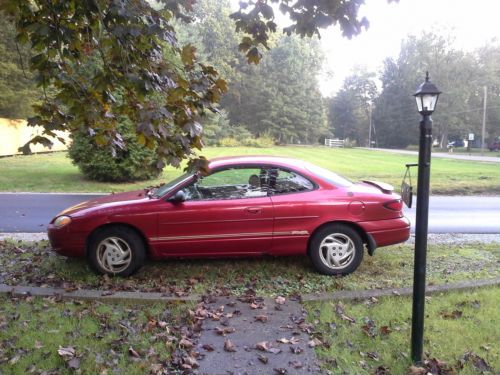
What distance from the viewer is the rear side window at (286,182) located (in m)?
5.86

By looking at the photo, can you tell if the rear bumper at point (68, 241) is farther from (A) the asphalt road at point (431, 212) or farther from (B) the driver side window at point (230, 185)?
(A) the asphalt road at point (431, 212)

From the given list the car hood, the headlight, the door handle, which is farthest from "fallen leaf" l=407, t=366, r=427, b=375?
the headlight

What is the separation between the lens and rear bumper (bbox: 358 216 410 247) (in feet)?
19.0

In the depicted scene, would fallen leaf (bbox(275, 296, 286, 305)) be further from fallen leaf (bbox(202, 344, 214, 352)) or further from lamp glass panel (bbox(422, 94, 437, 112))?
lamp glass panel (bbox(422, 94, 437, 112))

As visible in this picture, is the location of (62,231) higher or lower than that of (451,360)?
higher

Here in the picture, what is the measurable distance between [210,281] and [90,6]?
324 cm

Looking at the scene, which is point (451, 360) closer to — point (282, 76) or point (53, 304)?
point (53, 304)

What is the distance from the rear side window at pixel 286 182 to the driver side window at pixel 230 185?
10cm

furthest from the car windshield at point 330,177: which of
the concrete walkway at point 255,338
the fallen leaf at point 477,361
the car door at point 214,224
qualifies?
the fallen leaf at point 477,361

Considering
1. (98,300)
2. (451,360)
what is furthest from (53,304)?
(451,360)

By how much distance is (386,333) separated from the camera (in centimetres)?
415

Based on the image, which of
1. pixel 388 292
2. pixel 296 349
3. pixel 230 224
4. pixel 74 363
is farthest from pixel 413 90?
pixel 74 363

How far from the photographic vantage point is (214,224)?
5609mm

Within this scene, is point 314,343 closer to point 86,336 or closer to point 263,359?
point 263,359
